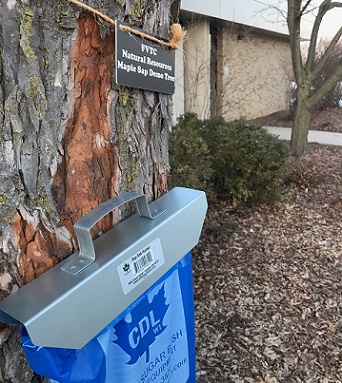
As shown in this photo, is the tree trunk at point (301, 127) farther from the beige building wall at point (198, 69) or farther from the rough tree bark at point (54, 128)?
the rough tree bark at point (54, 128)

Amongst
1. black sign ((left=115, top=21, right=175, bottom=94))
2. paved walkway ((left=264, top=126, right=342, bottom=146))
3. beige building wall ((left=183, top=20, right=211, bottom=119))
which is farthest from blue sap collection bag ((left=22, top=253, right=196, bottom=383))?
paved walkway ((left=264, top=126, right=342, bottom=146))

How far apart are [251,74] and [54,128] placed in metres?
12.5

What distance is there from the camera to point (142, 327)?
1073 millimetres

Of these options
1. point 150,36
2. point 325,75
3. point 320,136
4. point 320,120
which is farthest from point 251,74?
Answer: point 150,36

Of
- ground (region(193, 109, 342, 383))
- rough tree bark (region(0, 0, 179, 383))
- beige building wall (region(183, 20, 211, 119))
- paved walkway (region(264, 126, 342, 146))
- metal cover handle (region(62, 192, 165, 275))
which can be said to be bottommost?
ground (region(193, 109, 342, 383))

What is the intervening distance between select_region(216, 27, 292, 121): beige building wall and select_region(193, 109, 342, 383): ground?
202 inches

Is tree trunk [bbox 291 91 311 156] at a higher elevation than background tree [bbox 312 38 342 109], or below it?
below

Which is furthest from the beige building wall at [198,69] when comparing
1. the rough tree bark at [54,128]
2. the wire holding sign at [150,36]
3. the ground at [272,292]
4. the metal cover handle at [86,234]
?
the metal cover handle at [86,234]

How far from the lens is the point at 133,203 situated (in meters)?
1.15

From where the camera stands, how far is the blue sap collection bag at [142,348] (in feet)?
2.83

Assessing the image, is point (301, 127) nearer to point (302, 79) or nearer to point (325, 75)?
point (302, 79)

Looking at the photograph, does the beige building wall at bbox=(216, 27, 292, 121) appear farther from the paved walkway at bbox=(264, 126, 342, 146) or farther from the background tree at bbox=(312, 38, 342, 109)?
the paved walkway at bbox=(264, 126, 342, 146)

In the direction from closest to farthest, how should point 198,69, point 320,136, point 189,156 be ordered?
point 189,156 < point 198,69 < point 320,136

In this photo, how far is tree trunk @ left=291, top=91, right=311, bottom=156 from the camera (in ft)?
24.0
